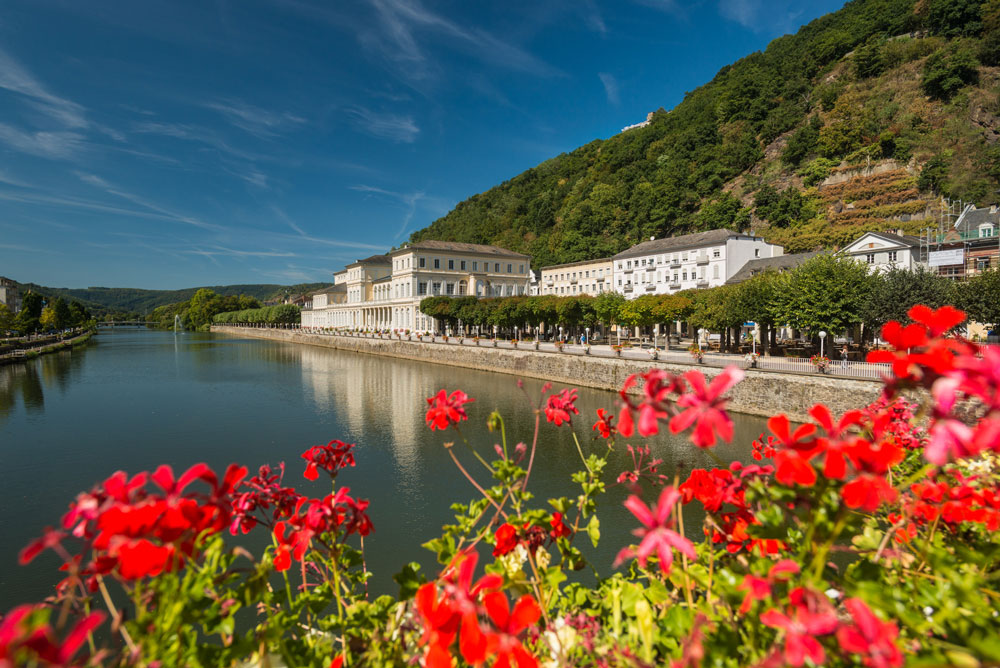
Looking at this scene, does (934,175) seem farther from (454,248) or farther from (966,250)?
(454,248)

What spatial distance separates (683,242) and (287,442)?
51.7 metres

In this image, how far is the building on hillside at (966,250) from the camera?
31703 millimetres

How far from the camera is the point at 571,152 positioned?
12762 centimetres

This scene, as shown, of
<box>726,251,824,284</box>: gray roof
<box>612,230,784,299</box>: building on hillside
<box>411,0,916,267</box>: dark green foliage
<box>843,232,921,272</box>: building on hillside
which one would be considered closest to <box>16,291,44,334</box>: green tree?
<box>411,0,916,267</box>: dark green foliage

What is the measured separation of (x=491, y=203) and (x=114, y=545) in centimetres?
13174

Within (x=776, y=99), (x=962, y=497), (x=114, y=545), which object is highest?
(x=776, y=99)

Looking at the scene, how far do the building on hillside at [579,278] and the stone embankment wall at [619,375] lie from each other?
28.5m

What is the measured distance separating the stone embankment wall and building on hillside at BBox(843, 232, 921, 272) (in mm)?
23791

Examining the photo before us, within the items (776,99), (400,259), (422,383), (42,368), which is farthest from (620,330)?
(776,99)

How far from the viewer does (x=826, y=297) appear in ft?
71.7

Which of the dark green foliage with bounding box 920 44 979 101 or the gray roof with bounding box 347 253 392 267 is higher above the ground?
the dark green foliage with bounding box 920 44 979 101

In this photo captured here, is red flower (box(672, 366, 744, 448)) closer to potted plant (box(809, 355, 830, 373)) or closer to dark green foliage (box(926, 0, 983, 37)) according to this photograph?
potted plant (box(809, 355, 830, 373))

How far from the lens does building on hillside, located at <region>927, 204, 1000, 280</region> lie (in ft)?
104

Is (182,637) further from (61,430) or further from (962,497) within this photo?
(61,430)
